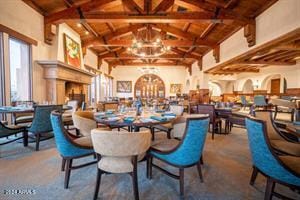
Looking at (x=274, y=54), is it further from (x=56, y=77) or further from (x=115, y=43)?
(x=56, y=77)

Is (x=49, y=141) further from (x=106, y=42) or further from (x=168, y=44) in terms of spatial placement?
(x=168, y=44)

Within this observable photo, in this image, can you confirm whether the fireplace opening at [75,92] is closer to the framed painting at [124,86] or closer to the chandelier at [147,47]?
the chandelier at [147,47]

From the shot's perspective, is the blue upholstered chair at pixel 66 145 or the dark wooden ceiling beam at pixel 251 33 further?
the dark wooden ceiling beam at pixel 251 33

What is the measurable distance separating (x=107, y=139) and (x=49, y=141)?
127 inches

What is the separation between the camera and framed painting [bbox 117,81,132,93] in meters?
13.6

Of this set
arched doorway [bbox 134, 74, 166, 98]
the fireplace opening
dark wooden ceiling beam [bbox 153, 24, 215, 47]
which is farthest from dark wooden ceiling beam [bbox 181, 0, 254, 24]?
arched doorway [bbox 134, 74, 166, 98]

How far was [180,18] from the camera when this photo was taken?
A: 529 cm

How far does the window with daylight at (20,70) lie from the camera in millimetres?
4398

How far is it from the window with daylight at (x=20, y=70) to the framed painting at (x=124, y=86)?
29.2 feet

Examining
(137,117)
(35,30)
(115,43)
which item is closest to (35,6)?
(35,30)

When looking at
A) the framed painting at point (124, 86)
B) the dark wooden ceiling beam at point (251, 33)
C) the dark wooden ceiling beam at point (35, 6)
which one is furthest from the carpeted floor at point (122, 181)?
the framed painting at point (124, 86)

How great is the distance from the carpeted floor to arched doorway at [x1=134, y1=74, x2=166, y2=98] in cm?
1066

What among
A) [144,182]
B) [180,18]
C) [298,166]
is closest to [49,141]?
[144,182]

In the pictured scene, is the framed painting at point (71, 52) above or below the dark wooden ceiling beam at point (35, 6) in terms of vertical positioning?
below
